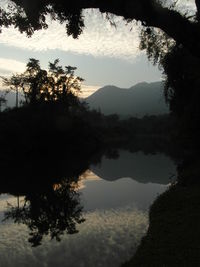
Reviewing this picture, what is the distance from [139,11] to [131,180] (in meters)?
39.6

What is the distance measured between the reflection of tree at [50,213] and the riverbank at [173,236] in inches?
211

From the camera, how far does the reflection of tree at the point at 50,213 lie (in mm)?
22531

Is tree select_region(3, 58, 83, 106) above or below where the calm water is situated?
above

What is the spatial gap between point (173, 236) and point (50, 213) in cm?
1414

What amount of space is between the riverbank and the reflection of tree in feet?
17.6

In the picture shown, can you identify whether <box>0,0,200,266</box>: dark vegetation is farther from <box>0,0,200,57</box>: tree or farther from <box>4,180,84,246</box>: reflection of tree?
<box>4,180,84,246</box>: reflection of tree

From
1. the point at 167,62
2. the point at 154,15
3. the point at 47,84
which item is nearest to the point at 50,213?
the point at 167,62

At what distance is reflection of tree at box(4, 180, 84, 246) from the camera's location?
22.5m

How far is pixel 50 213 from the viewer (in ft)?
91.1

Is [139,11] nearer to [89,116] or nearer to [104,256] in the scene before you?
[104,256]

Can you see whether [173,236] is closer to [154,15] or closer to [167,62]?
[154,15]

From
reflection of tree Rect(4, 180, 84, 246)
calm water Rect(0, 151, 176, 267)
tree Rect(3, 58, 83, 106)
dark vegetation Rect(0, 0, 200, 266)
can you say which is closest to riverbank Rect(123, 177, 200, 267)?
dark vegetation Rect(0, 0, 200, 266)

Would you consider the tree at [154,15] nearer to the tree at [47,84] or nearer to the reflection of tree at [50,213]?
the reflection of tree at [50,213]

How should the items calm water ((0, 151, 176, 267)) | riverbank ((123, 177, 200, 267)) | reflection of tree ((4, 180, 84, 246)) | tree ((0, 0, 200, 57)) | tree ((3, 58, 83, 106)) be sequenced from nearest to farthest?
tree ((0, 0, 200, 57)), riverbank ((123, 177, 200, 267)), calm water ((0, 151, 176, 267)), reflection of tree ((4, 180, 84, 246)), tree ((3, 58, 83, 106))
